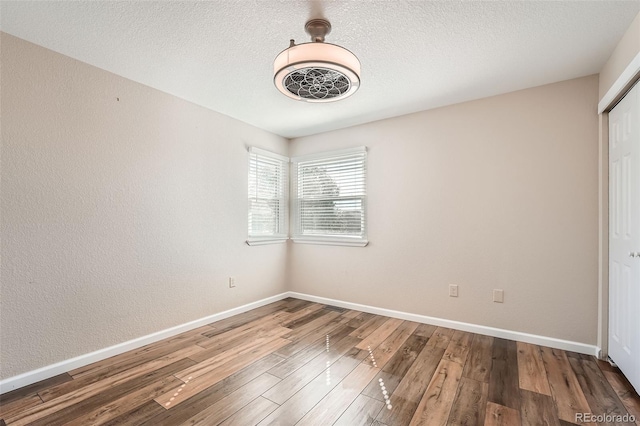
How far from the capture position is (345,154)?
153 inches

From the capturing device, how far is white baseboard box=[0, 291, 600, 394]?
208 cm

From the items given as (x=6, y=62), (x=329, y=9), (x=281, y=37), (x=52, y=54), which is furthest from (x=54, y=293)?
(x=329, y=9)

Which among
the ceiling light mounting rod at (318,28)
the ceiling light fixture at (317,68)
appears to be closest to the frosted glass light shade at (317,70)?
the ceiling light fixture at (317,68)

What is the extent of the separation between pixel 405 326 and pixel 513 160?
2.02m

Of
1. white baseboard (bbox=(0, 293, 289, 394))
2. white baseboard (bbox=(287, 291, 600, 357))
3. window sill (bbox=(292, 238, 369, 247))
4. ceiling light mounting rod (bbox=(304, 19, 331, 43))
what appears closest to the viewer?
ceiling light mounting rod (bbox=(304, 19, 331, 43))

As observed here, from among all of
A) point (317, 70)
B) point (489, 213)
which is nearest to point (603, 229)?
point (489, 213)

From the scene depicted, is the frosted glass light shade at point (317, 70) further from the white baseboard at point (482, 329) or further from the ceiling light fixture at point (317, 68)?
the white baseboard at point (482, 329)

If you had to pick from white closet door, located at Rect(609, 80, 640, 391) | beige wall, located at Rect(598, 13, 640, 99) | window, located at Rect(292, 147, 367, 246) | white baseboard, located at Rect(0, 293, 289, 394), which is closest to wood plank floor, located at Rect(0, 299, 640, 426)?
white baseboard, located at Rect(0, 293, 289, 394)

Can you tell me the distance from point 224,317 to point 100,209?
1.75 m

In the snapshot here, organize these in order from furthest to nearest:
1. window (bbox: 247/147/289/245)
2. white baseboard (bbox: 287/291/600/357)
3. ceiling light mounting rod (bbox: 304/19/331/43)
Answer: window (bbox: 247/147/289/245)
white baseboard (bbox: 287/291/600/357)
ceiling light mounting rod (bbox: 304/19/331/43)

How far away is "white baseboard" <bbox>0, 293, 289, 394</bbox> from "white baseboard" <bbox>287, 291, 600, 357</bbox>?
1555mm

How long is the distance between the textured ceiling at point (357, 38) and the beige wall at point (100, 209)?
0.98 feet

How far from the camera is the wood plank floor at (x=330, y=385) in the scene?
172cm

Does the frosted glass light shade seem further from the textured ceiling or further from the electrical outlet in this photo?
the electrical outlet
